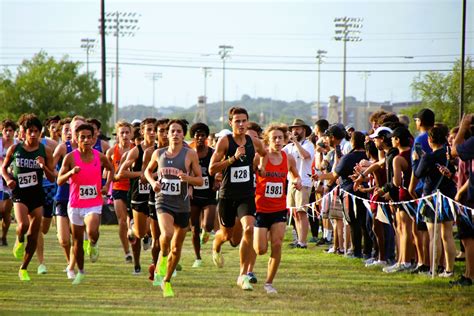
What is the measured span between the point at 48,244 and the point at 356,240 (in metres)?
6.66

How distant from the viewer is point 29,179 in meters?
13.9

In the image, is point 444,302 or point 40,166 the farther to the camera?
point 40,166

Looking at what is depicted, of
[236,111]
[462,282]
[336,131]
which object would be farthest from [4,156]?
[462,282]

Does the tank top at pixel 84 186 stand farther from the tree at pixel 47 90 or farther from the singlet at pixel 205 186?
the tree at pixel 47 90

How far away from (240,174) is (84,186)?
85.2 inches

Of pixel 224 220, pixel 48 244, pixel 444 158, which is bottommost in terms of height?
pixel 48 244

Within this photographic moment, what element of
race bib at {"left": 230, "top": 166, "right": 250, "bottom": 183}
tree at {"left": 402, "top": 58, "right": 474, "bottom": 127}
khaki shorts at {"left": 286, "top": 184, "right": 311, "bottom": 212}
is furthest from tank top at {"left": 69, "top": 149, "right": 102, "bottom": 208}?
tree at {"left": 402, "top": 58, "right": 474, "bottom": 127}

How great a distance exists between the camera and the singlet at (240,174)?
12.8 meters

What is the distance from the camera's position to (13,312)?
1088 centimetres

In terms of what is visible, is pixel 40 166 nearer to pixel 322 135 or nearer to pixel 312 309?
pixel 312 309

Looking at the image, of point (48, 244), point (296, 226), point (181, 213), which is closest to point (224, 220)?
point (181, 213)

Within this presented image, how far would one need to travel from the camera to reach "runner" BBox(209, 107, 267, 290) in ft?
41.9

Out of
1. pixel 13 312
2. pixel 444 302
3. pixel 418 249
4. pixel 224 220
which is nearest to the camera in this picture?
pixel 13 312

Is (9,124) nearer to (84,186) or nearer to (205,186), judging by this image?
(205,186)
